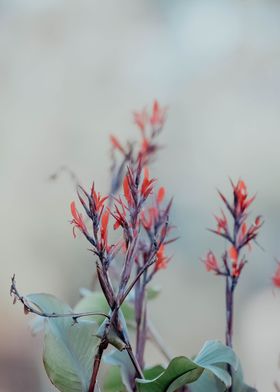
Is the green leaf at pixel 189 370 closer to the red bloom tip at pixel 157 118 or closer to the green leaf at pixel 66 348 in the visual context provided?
the green leaf at pixel 66 348

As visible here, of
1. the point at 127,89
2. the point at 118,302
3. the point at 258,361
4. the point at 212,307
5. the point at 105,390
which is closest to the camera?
the point at 118,302

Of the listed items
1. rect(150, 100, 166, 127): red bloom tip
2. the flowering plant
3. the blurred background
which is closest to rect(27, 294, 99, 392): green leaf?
the flowering plant

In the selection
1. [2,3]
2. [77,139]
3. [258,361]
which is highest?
[2,3]

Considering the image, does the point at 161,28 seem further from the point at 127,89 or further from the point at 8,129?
the point at 8,129

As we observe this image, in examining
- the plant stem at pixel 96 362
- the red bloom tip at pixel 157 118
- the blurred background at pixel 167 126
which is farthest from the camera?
the blurred background at pixel 167 126

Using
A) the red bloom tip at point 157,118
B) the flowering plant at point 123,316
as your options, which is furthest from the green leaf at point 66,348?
the red bloom tip at point 157,118

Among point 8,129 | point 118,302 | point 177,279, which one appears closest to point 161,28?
point 8,129
